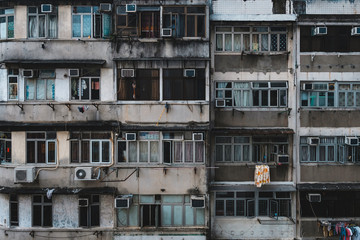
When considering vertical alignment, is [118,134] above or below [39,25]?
below

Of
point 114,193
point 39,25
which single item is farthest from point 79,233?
point 39,25

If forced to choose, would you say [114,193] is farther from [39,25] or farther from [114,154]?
[39,25]

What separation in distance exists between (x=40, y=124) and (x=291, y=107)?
9643 millimetres

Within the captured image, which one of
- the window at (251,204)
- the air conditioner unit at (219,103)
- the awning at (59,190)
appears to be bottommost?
the window at (251,204)

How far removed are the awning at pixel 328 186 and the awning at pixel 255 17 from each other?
259 inches

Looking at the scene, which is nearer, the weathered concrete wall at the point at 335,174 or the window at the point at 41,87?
the window at the point at 41,87

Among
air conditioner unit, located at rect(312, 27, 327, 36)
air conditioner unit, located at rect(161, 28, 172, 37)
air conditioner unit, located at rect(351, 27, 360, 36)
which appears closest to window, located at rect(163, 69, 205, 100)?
air conditioner unit, located at rect(161, 28, 172, 37)

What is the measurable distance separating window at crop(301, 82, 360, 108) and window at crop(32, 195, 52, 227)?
1074 cm

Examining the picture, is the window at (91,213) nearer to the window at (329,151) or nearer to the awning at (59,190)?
the awning at (59,190)

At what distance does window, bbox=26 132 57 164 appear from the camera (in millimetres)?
10375

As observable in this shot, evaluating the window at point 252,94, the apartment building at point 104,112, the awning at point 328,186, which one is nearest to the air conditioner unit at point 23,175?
the apartment building at point 104,112

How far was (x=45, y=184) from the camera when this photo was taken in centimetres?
1030

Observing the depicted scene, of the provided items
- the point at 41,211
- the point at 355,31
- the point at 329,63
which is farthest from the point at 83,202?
the point at 355,31

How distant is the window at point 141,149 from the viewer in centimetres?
1051
